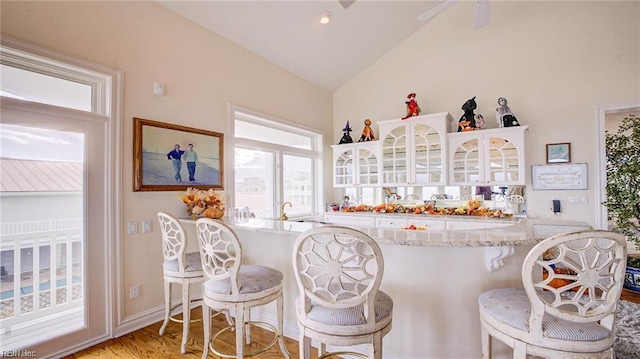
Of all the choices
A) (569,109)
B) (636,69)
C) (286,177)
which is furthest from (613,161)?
(286,177)

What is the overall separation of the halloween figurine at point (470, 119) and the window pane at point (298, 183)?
2447mm

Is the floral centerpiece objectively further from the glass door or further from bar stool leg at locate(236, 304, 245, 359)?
bar stool leg at locate(236, 304, 245, 359)

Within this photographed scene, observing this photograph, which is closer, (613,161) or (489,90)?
(613,161)

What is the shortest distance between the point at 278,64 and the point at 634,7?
4.33m

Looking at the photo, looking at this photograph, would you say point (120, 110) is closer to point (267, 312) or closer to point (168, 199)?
point (168, 199)

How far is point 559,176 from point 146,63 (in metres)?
4.86

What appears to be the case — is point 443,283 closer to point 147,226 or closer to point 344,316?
point 344,316

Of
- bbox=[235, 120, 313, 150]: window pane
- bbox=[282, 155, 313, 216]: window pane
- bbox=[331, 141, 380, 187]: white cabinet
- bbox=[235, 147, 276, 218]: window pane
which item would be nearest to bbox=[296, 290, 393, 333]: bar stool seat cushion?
bbox=[235, 147, 276, 218]: window pane

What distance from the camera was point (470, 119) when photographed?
4.09m

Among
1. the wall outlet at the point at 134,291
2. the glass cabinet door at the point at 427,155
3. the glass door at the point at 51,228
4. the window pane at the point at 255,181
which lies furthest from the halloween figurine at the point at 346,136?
the wall outlet at the point at 134,291

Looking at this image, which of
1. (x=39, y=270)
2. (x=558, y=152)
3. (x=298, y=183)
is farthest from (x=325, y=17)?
(x=39, y=270)

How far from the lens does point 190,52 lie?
3.19m

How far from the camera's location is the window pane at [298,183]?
15.4 feet

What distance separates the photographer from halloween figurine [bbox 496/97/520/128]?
12.5ft
